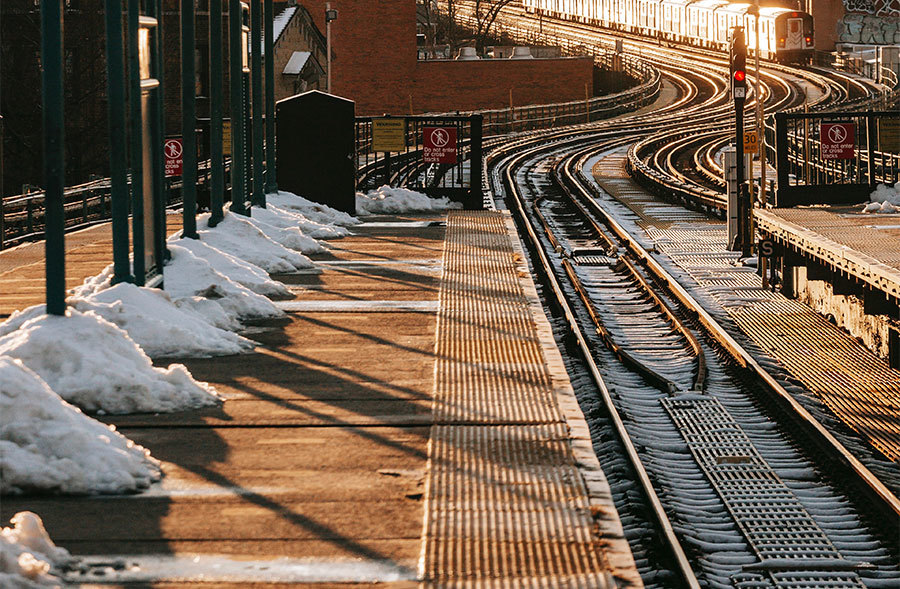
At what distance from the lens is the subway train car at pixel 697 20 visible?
7512 cm

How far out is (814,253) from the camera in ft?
47.2

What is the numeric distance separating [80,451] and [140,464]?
1.07ft

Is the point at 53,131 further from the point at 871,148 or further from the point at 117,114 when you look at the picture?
the point at 871,148

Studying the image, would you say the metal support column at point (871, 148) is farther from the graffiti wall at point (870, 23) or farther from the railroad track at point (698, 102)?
the graffiti wall at point (870, 23)

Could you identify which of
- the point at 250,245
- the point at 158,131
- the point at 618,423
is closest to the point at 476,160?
the point at 250,245

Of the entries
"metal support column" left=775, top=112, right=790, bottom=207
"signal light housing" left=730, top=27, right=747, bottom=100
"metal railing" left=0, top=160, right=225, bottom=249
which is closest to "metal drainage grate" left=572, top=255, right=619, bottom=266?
"metal support column" left=775, top=112, right=790, bottom=207

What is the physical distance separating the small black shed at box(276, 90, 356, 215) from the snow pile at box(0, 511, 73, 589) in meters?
18.0

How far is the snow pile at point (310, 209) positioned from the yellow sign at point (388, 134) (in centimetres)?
238

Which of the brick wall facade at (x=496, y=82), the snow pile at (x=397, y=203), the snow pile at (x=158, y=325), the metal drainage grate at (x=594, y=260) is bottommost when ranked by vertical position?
the metal drainage grate at (x=594, y=260)

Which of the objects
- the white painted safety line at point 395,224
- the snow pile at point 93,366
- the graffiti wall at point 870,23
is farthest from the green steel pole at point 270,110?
the graffiti wall at point 870,23

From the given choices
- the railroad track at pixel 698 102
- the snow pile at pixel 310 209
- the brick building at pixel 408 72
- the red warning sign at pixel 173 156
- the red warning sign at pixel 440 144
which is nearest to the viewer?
the snow pile at pixel 310 209

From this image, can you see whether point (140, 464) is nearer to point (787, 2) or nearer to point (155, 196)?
point (155, 196)

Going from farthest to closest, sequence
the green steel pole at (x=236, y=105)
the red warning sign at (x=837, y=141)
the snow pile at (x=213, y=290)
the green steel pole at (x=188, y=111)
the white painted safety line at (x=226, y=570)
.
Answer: the red warning sign at (x=837, y=141)
the green steel pole at (x=236, y=105)
the green steel pole at (x=188, y=111)
the snow pile at (x=213, y=290)
the white painted safety line at (x=226, y=570)

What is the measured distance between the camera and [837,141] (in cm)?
2278
